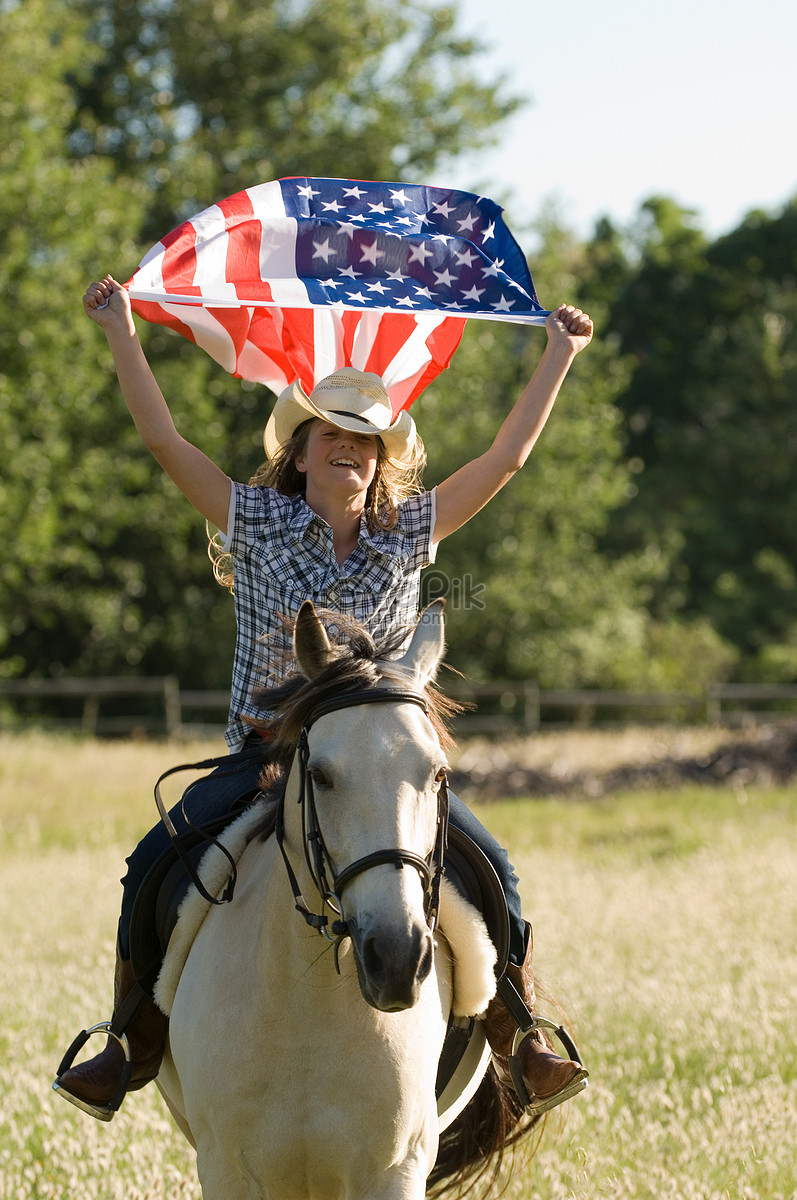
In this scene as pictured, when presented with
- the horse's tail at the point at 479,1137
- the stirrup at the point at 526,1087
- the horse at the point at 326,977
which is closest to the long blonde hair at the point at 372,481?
the horse at the point at 326,977

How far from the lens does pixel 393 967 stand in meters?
2.62

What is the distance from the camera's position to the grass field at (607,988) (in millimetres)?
5012

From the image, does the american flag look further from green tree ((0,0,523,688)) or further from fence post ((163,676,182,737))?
fence post ((163,676,182,737))

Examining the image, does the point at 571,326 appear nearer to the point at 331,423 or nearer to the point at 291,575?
the point at 331,423

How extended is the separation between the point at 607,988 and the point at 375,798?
5512 millimetres

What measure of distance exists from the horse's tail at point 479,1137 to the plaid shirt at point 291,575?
1.69 m

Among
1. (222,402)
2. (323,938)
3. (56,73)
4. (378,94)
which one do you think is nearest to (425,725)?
(323,938)

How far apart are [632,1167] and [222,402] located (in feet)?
88.6

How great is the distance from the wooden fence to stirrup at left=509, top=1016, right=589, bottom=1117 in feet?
64.5

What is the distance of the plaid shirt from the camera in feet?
13.0

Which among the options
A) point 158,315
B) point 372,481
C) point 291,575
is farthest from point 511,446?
point 158,315

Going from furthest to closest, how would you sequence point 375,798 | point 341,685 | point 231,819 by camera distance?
point 231,819 → point 341,685 → point 375,798

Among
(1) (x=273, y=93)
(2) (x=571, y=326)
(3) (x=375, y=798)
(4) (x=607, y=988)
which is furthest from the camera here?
(1) (x=273, y=93)

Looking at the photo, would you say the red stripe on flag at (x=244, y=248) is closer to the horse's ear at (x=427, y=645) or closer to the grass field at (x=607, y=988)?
the horse's ear at (x=427, y=645)
